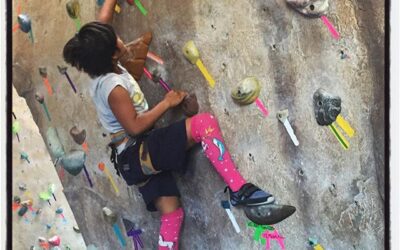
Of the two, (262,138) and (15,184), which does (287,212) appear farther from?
(15,184)

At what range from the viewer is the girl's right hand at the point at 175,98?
4.11 ft

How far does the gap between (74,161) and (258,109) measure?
0.43 m

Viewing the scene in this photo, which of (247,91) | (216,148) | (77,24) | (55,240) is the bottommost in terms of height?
(55,240)

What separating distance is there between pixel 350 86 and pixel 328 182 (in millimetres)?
170

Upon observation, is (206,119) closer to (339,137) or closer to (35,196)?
(339,137)

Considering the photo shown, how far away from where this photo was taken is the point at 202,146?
4.04ft

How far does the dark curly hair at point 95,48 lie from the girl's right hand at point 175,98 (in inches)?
5.0

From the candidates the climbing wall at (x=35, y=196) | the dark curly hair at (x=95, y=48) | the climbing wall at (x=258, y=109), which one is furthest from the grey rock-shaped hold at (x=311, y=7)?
the climbing wall at (x=35, y=196)

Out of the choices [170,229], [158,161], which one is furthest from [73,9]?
[170,229]

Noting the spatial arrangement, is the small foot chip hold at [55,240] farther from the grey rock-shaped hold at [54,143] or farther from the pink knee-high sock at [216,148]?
the pink knee-high sock at [216,148]

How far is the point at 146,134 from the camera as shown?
1.27 m

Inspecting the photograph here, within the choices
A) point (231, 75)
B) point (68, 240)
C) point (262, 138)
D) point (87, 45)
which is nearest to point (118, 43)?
point (87, 45)

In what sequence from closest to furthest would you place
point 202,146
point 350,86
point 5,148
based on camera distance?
point 350,86
point 202,146
point 5,148

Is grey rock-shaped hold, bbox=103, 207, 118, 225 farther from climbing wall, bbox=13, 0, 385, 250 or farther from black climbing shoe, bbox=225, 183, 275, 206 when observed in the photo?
black climbing shoe, bbox=225, 183, 275, 206
